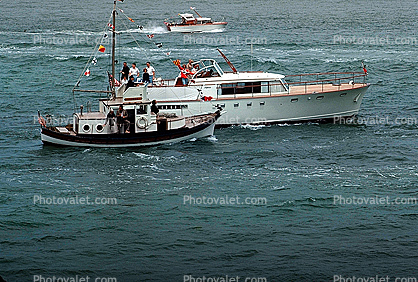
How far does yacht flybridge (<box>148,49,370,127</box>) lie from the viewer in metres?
48.5

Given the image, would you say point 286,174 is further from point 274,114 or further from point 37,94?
point 37,94

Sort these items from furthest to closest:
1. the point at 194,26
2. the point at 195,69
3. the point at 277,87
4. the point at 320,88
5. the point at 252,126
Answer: the point at 194,26
the point at 320,88
the point at 195,69
the point at 277,87
the point at 252,126

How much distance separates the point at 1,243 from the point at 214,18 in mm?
104950

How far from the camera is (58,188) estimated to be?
36.7 metres

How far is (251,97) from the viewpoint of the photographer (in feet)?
162

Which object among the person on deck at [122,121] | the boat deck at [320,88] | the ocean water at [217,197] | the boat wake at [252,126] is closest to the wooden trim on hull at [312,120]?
the boat wake at [252,126]

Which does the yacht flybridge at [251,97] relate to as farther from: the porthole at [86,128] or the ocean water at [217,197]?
the porthole at [86,128]

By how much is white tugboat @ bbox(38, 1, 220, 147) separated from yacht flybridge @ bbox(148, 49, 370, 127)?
3387mm

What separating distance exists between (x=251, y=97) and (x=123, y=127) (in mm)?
10067

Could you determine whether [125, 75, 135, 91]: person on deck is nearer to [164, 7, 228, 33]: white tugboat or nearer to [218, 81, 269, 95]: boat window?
[218, 81, 269, 95]: boat window

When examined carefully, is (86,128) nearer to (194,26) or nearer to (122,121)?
(122,121)

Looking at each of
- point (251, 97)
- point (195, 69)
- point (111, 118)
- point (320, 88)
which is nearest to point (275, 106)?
point (251, 97)

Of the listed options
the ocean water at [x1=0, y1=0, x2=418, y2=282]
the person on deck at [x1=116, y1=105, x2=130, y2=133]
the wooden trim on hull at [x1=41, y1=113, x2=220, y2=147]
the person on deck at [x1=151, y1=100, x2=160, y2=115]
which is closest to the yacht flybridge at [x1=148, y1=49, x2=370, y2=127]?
the ocean water at [x1=0, y1=0, x2=418, y2=282]

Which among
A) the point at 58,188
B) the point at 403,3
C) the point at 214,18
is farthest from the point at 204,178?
the point at 403,3
